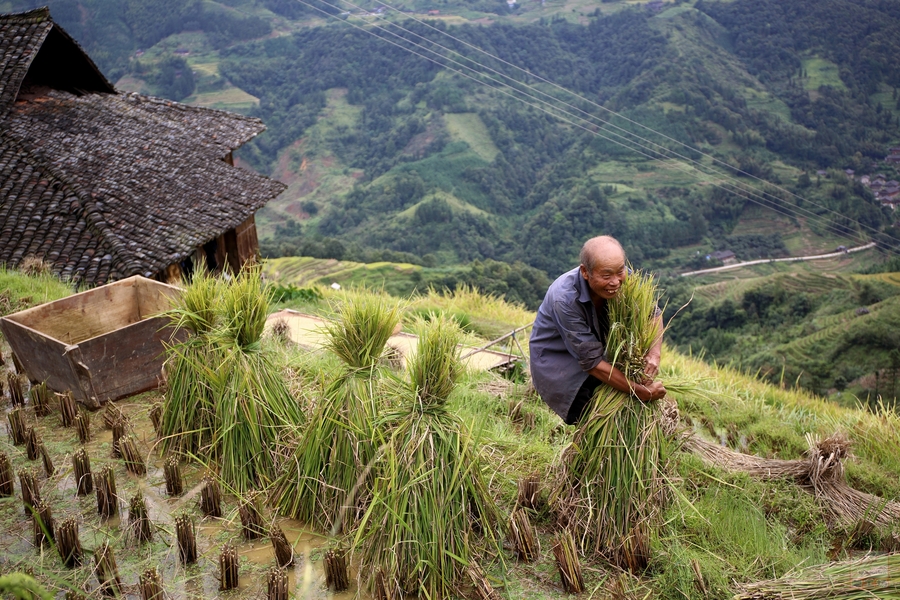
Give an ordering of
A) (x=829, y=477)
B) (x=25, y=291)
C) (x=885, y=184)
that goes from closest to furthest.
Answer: (x=829, y=477) → (x=25, y=291) → (x=885, y=184)

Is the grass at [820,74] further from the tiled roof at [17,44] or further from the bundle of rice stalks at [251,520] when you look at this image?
the bundle of rice stalks at [251,520]

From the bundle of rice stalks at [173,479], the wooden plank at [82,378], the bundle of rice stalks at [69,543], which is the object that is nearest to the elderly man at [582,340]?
the bundle of rice stalks at [173,479]

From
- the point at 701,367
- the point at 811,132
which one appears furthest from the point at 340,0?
the point at 701,367

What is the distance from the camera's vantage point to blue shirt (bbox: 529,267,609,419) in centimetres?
330

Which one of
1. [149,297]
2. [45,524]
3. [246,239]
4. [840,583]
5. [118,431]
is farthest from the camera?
[246,239]

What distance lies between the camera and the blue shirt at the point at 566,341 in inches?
130

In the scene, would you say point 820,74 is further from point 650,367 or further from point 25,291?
point 650,367

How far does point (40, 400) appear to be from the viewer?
4.41 meters

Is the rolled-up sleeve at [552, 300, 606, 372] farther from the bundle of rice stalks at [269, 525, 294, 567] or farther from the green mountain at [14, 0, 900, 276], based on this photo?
the green mountain at [14, 0, 900, 276]

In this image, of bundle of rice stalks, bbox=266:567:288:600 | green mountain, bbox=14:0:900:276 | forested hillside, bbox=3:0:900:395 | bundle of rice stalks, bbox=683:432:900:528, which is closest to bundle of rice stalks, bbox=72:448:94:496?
bundle of rice stalks, bbox=266:567:288:600

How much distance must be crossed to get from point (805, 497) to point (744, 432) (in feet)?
6.43

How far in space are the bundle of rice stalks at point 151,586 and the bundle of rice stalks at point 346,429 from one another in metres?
0.74

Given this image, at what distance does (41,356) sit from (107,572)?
2099mm

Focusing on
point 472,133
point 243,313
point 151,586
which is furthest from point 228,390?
point 472,133
